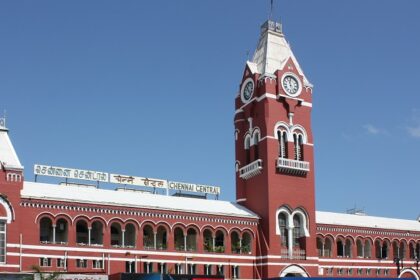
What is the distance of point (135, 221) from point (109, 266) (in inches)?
204

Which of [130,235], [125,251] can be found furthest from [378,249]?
[125,251]

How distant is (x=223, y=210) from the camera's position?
76000mm

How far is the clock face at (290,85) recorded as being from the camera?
8025 centimetres

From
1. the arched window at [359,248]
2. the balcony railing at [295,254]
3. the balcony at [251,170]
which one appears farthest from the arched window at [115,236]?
the arched window at [359,248]

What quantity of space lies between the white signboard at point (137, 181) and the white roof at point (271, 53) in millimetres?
17265

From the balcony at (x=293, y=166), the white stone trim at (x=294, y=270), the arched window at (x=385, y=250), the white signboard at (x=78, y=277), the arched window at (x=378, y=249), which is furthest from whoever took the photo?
the arched window at (x=385, y=250)

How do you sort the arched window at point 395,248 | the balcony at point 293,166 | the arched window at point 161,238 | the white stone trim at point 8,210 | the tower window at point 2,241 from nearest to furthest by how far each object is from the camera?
the tower window at point 2,241
the white stone trim at point 8,210
the arched window at point 161,238
the balcony at point 293,166
the arched window at point 395,248

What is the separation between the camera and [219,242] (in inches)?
3024

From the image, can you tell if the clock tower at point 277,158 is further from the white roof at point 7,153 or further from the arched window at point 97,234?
the white roof at point 7,153

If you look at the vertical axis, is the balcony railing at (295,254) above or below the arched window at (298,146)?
below

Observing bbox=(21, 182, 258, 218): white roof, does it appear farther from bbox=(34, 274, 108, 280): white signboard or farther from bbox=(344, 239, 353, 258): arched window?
bbox=(344, 239, 353, 258): arched window

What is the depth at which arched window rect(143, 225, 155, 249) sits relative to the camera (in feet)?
233

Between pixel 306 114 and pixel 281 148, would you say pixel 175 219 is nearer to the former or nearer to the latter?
pixel 281 148

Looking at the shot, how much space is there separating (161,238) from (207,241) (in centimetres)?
486
